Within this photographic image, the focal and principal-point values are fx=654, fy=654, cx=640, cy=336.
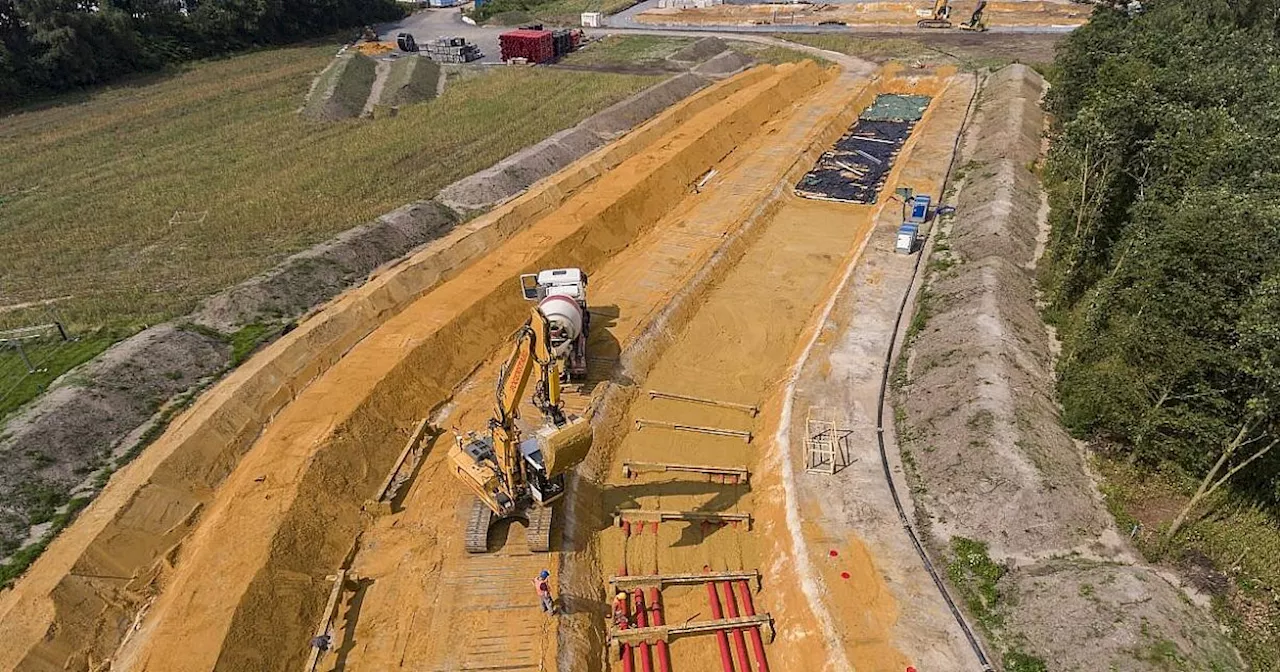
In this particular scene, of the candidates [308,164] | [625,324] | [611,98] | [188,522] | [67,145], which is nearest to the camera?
[188,522]

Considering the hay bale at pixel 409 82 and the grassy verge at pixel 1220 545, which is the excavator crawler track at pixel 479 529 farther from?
the hay bale at pixel 409 82

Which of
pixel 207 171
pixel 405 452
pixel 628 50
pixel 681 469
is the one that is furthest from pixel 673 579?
pixel 628 50

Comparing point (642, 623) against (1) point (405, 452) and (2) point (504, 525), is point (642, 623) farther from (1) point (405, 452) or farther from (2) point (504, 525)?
(1) point (405, 452)

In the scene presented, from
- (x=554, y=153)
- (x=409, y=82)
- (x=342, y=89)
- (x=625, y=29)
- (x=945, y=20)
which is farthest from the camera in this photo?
(x=625, y=29)

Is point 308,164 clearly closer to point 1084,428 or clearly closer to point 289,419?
point 289,419

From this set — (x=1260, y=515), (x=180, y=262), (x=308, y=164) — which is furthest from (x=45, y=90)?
(x=1260, y=515)

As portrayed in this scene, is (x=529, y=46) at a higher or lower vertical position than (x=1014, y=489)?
higher

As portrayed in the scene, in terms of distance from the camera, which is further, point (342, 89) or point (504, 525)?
point (342, 89)
